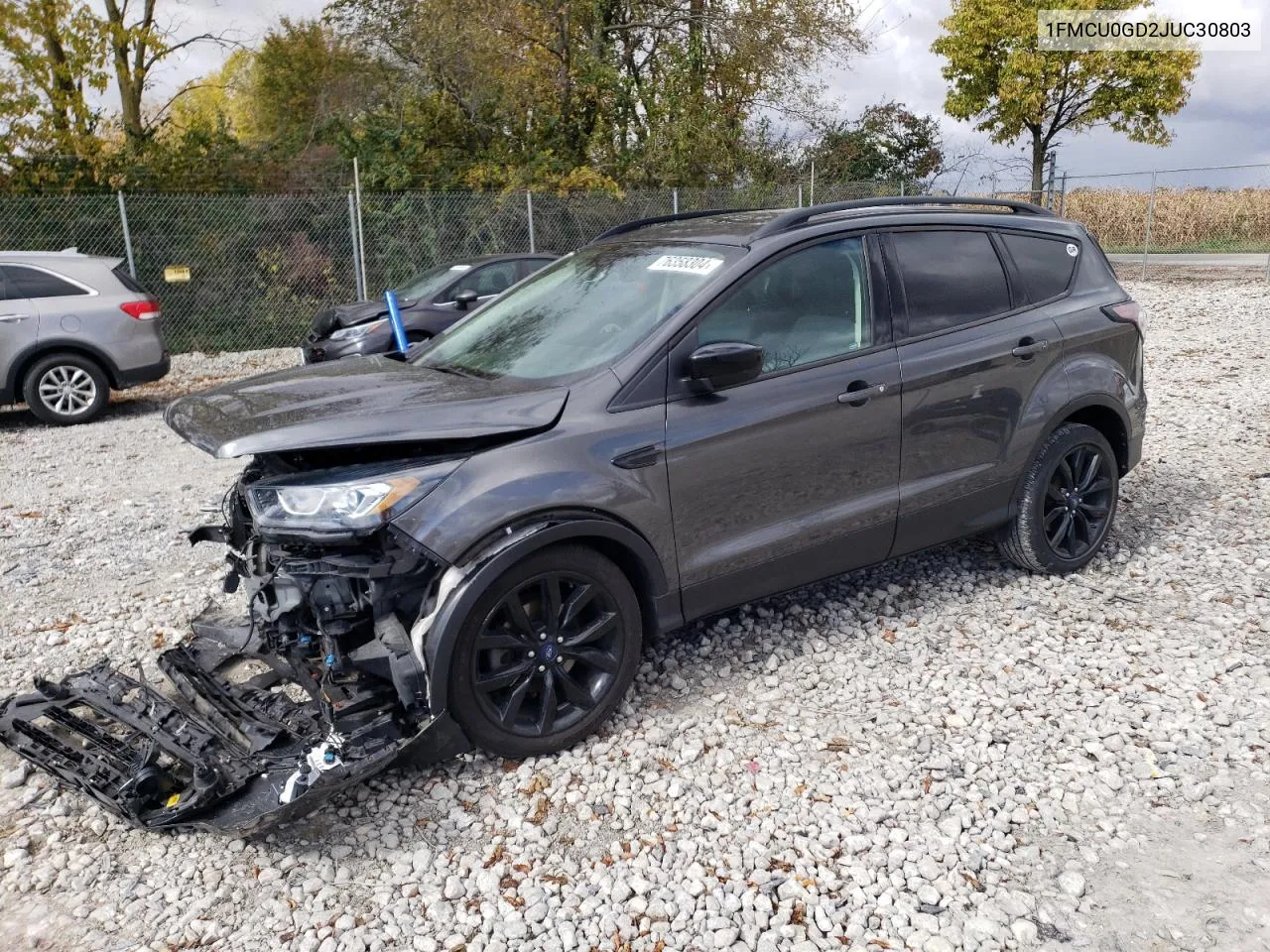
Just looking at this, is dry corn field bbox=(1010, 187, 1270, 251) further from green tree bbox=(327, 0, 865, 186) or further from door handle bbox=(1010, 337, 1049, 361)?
door handle bbox=(1010, 337, 1049, 361)

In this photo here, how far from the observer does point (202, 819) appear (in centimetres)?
295

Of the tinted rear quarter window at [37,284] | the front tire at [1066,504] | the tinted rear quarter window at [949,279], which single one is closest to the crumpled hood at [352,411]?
the tinted rear quarter window at [949,279]

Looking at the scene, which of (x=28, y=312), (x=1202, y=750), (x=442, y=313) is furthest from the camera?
(x=442, y=313)

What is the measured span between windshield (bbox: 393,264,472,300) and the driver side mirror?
8.97m

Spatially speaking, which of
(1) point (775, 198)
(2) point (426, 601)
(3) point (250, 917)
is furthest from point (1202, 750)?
(1) point (775, 198)

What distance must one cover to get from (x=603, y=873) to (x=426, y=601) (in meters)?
1.00

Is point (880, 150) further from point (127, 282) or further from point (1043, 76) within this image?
point (127, 282)

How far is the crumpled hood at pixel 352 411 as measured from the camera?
3.19 meters

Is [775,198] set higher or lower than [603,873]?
higher

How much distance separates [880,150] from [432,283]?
16059 millimetres

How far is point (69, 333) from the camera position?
9922 mm

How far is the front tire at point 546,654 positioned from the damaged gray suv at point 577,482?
10mm

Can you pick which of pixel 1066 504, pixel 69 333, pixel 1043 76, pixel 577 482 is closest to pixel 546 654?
pixel 577 482

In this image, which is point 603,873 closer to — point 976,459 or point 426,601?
point 426,601
